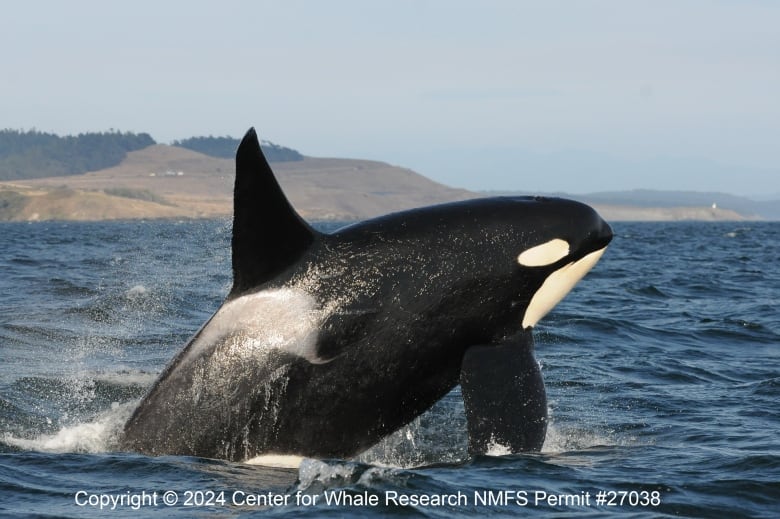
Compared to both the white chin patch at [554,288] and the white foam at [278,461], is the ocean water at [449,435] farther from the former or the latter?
the white chin patch at [554,288]

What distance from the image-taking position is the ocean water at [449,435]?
23.5ft

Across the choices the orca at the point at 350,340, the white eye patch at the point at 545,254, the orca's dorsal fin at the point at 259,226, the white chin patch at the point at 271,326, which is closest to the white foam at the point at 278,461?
the orca at the point at 350,340

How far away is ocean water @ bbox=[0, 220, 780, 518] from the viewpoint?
715cm

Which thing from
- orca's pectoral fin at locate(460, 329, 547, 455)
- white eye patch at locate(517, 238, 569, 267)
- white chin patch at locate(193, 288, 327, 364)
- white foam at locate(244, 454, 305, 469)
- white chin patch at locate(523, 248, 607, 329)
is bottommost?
white foam at locate(244, 454, 305, 469)

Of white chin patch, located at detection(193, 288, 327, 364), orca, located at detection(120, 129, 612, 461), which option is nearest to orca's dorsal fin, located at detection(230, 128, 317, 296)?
orca, located at detection(120, 129, 612, 461)

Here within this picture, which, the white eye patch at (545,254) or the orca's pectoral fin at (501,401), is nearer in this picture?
the orca's pectoral fin at (501,401)

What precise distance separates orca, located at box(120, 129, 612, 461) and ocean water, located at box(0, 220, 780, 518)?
10.9 inches

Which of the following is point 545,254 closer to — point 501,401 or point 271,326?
point 501,401

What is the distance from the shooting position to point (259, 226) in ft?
24.7

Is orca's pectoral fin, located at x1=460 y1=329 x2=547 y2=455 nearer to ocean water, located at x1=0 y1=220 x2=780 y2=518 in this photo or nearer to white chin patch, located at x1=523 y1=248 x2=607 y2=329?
ocean water, located at x1=0 y1=220 x2=780 y2=518

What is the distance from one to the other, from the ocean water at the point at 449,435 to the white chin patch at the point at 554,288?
3.46 feet

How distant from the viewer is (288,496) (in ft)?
23.1

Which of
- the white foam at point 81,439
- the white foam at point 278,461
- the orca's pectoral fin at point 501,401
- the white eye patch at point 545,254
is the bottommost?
the white foam at point 81,439

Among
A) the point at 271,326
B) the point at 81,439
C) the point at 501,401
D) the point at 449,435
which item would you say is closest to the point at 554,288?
the point at 501,401
